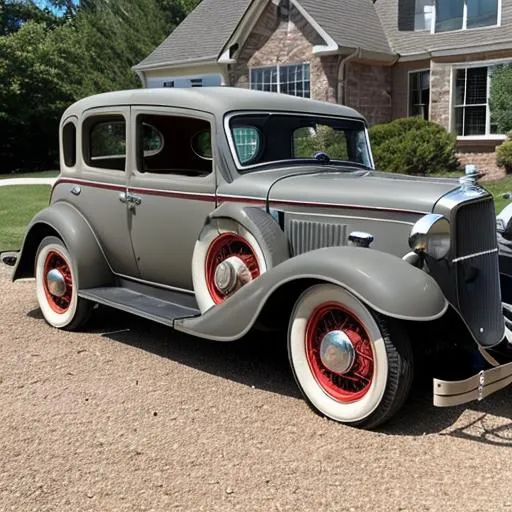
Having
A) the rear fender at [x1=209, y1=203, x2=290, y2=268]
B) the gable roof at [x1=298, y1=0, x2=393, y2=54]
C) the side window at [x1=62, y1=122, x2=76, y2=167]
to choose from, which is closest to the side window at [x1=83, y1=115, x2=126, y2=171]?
the side window at [x1=62, y1=122, x2=76, y2=167]

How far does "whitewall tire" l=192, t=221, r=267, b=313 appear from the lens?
4.30 m

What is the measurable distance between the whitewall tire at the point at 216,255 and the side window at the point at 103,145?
4.45 ft

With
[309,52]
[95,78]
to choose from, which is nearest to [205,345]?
[309,52]

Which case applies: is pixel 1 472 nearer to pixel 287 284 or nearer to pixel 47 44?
pixel 287 284

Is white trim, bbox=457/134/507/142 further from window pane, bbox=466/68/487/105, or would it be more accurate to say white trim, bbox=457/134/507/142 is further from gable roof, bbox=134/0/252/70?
gable roof, bbox=134/0/252/70

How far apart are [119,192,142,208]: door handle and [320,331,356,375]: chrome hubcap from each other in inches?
77.7

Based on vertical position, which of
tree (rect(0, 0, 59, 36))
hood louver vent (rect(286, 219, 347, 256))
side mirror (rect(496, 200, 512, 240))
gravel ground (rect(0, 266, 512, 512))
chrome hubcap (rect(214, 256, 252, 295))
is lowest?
gravel ground (rect(0, 266, 512, 512))

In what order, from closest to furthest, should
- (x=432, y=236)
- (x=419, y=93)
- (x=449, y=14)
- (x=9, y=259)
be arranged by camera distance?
1. (x=432, y=236)
2. (x=9, y=259)
3. (x=449, y=14)
4. (x=419, y=93)

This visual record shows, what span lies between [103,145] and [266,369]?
238cm

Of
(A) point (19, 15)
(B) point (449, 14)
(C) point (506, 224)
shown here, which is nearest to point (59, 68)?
(A) point (19, 15)

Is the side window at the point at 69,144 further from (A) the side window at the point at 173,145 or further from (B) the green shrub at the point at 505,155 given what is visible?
(B) the green shrub at the point at 505,155

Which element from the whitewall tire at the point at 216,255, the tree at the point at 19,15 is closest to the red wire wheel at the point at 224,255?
the whitewall tire at the point at 216,255

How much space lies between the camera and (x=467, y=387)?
3336mm

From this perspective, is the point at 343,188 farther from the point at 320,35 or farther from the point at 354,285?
the point at 320,35
